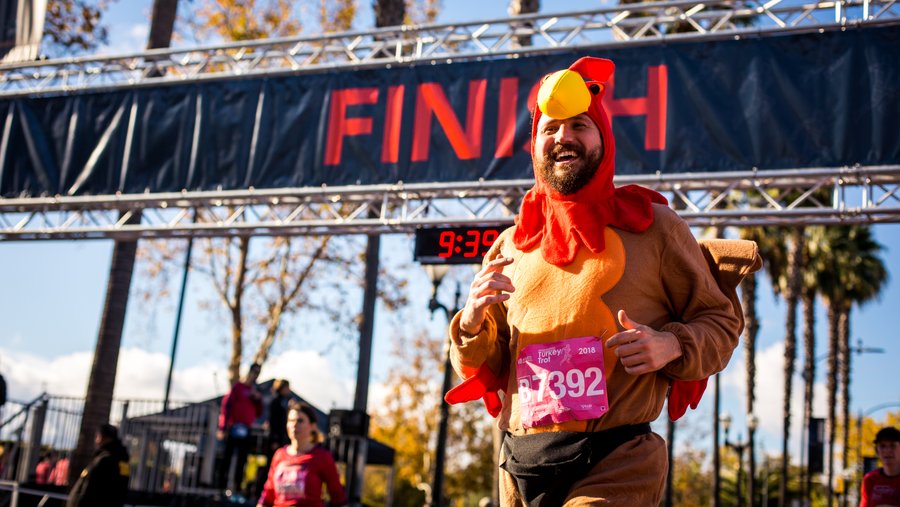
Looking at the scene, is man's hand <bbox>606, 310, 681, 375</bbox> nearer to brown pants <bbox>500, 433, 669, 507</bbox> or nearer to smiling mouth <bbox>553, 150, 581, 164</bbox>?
brown pants <bbox>500, 433, 669, 507</bbox>

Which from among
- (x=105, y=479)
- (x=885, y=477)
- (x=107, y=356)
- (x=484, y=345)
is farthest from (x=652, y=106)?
(x=107, y=356)

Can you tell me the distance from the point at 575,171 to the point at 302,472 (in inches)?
179

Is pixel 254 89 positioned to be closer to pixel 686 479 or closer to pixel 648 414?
pixel 648 414

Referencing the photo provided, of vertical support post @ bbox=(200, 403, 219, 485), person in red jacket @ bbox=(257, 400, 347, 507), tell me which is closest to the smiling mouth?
person in red jacket @ bbox=(257, 400, 347, 507)

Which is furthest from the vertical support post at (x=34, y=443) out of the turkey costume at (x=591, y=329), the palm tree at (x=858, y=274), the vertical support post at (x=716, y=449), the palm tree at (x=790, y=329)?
the palm tree at (x=858, y=274)

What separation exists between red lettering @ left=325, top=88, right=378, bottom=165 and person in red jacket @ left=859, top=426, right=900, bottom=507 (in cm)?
554

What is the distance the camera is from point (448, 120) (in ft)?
30.9

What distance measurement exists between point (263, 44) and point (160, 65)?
1526mm

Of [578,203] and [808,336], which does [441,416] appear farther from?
[808,336]

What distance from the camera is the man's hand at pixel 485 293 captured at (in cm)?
262

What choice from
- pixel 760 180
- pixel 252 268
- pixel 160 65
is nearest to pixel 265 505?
pixel 760 180

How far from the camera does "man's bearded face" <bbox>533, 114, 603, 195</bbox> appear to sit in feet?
9.33

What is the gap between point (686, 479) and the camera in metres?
47.8

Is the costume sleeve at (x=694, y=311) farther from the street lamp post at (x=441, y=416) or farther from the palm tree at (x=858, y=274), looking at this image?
the palm tree at (x=858, y=274)
